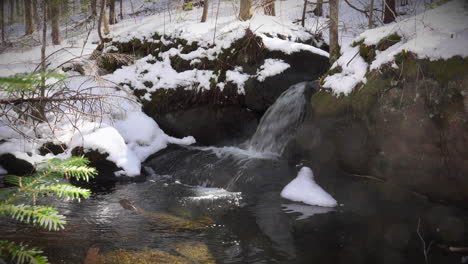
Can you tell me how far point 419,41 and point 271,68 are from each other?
535 centimetres

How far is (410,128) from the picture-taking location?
467 centimetres

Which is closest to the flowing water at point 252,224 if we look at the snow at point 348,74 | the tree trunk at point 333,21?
the snow at point 348,74

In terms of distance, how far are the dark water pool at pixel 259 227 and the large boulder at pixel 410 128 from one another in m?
0.34

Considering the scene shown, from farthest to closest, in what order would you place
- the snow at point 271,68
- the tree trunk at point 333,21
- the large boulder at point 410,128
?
the snow at point 271,68 < the tree trunk at point 333,21 < the large boulder at point 410,128

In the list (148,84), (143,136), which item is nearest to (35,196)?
(143,136)

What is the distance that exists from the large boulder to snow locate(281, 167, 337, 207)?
24.0 inches

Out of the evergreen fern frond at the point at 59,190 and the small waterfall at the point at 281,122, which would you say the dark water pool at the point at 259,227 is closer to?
the small waterfall at the point at 281,122

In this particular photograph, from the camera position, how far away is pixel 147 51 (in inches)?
487

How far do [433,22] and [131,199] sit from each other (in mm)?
6141

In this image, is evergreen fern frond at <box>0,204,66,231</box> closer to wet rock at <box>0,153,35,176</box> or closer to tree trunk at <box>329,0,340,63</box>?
tree trunk at <box>329,0,340,63</box>

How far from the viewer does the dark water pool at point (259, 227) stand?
3.97 meters

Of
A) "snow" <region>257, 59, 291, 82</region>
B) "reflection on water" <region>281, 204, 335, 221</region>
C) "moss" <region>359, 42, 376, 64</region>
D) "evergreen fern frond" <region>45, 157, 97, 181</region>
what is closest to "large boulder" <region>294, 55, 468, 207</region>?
"moss" <region>359, 42, 376, 64</region>

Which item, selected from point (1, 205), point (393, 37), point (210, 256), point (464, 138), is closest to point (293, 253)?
point (210, 256)

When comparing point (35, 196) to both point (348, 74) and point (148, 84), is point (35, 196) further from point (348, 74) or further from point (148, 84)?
point (148, 84)
